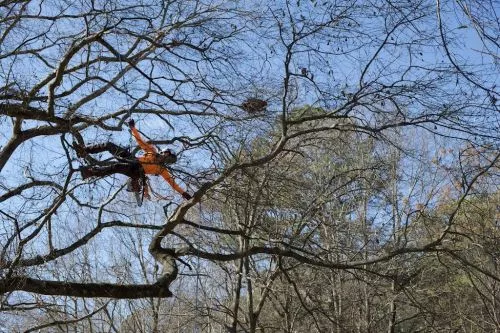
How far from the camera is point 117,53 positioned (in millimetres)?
6738

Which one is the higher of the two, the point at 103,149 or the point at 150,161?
the point at 103,149

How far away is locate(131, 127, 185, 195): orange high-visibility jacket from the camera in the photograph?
7180mm

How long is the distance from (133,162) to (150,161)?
17cm

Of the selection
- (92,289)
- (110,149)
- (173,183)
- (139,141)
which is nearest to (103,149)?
(110,149)

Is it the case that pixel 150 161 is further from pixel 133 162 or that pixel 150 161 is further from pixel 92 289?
pixel 92 289

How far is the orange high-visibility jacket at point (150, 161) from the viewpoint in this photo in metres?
7.18

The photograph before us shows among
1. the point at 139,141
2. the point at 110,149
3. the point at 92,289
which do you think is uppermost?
the point at 139,141

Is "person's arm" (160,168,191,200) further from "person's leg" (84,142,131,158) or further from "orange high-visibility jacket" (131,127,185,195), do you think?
"person's leg" (84,142,131,158)

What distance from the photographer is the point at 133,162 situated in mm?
7117

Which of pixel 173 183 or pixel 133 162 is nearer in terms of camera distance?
pixel 133 162

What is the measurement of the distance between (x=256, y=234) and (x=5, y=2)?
5497 mm

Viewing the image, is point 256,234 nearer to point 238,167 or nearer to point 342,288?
point 238,167

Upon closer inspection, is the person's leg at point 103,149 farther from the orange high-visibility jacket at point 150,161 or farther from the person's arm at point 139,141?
the person's arm at point 139,141

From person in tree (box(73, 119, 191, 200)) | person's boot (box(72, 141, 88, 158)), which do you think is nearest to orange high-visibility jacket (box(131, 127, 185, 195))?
person in tree (box(73, 119, 191, 200))
